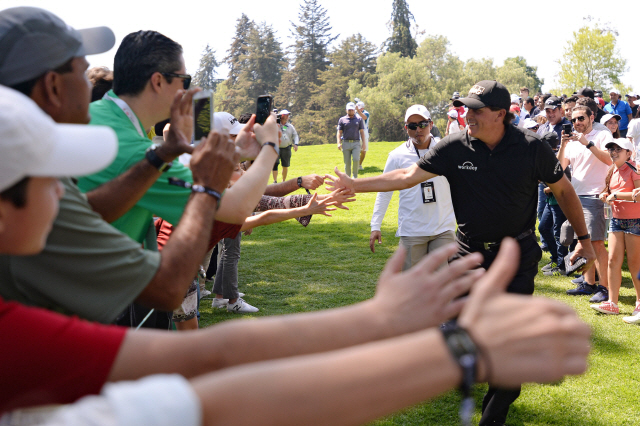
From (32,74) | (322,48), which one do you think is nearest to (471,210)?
(32,74)

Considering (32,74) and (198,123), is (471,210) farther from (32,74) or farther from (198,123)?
(32,74)

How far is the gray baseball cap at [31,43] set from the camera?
1808mm

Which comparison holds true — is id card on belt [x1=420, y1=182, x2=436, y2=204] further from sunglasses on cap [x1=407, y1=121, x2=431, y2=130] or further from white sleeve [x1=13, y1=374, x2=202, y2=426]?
white sleeve [x1=13, y1=374, x2=202, y2=426]

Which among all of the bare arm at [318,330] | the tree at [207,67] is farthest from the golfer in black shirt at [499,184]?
the tree at [207,67]

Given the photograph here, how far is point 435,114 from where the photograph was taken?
53.9 m

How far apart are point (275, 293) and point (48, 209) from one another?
6.62 metres

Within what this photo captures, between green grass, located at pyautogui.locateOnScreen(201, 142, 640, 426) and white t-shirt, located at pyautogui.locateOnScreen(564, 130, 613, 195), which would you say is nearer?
green grass, located at pyautogui.locateOnScreen(201, 142, 640, 426)

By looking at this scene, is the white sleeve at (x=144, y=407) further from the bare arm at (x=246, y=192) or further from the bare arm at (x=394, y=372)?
the bare arm at (x=246, y=192)

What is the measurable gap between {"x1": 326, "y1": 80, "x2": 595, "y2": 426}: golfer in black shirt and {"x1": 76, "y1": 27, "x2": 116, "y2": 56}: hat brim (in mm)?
2889

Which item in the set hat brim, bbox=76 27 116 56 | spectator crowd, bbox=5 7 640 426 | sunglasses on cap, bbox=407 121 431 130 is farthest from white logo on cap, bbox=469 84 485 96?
hat brim, bbox=76 27 116 56

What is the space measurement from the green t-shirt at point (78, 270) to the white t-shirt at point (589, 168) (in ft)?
22.8

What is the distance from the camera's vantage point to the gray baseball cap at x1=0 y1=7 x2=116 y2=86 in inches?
71.2

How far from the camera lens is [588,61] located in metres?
47.8

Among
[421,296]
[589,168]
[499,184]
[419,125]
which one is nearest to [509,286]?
[499,184]
